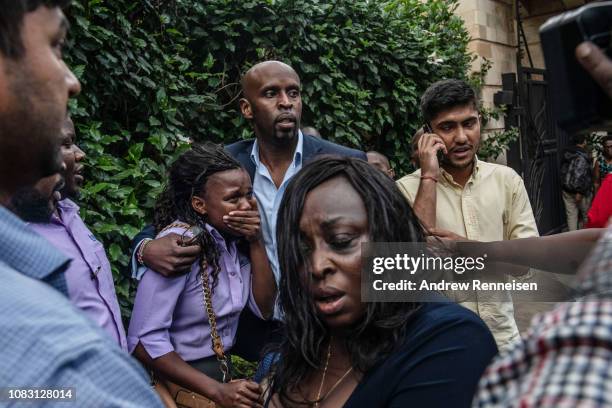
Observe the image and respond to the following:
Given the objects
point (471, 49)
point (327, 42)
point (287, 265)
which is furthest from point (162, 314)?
point (471, 49)

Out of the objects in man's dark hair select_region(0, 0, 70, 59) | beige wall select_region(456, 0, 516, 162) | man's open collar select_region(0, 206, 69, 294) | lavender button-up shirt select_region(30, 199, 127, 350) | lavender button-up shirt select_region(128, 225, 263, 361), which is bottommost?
lavender button-up shirt select_region(128, 225, 263, 361)

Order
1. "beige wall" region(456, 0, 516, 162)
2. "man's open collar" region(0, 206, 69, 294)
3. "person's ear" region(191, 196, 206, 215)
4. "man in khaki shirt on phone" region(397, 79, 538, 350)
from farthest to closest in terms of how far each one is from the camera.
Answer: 1. "beige wall" region(456, 0, 516, 162)
2. "man in khaki shirt on phone" region(397, 79, 538, 350)
3. "person's ear" region(191, 196, 206, 215)
4. "man's open collar" region(0, 206, 69, 294)

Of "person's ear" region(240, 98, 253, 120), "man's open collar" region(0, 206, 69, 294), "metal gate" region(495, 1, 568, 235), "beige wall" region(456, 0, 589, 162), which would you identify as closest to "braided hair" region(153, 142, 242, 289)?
"person's ear" region(240, 98, 253, 120)

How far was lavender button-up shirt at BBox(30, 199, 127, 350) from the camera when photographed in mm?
2301

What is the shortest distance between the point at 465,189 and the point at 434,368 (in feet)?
5.69

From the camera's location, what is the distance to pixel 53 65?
103 centimetres

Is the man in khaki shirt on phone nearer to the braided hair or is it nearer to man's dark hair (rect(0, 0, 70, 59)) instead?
the braided hair

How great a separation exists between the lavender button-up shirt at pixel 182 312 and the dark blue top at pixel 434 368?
45.1 inches

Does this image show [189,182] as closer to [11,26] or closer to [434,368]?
[434,368]

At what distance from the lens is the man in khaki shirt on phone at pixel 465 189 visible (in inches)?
117

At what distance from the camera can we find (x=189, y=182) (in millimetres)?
2873

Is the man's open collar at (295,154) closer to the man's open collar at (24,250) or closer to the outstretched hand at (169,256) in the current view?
the outstretched hand at (169,256)

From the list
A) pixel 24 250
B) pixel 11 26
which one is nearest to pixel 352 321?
pixel 24 250

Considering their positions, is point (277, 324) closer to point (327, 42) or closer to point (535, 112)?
point (327, 42)
